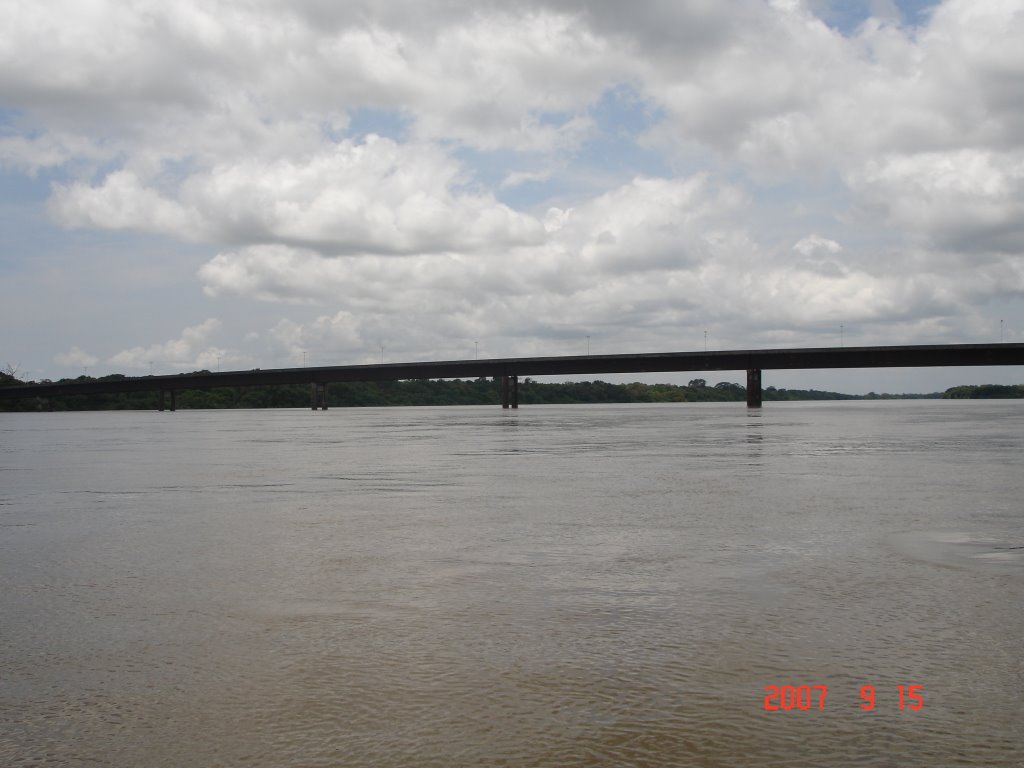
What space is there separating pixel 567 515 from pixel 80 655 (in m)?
9.53

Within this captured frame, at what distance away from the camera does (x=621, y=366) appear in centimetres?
14850

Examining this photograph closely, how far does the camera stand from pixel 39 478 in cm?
2602

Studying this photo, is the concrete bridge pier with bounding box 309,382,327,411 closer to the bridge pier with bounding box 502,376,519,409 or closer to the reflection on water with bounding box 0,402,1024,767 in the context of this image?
the bridge pier with bounding box 502,376,519,409

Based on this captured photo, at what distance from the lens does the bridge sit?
127 meters

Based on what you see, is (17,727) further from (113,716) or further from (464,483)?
(464,483)

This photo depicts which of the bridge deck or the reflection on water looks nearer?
the reflection on water

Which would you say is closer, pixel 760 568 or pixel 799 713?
pixel 799 713

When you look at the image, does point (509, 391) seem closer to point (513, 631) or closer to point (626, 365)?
point (626, 365)

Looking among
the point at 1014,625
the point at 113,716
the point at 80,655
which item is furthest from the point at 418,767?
the point at 1014,625
